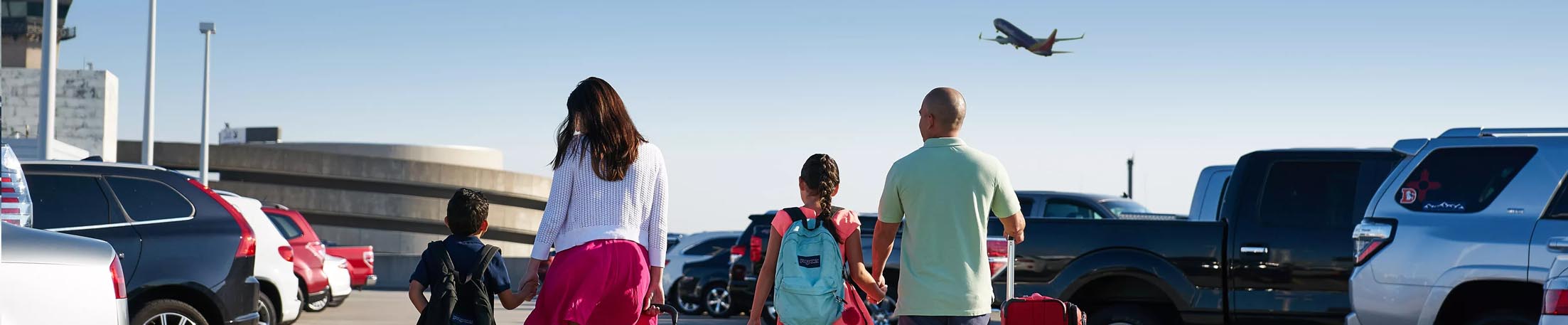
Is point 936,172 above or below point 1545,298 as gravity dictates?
above

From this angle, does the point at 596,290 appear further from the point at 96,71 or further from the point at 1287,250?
the point at 96,71

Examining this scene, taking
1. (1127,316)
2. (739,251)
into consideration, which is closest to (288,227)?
(739,251)

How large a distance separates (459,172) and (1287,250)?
59.8m

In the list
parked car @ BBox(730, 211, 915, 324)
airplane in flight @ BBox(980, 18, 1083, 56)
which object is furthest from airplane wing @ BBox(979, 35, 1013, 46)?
parked car @ BBox(730, 211, 915, 324)

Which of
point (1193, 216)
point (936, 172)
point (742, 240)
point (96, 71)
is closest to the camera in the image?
point (936, 172)

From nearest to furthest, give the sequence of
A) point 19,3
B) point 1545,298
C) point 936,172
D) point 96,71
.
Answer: point 936,172 → point 1545,298 → point 96,71 → point 19,3

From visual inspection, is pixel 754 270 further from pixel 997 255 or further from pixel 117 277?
pixel 117 277

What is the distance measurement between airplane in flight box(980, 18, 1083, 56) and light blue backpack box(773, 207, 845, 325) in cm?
4484

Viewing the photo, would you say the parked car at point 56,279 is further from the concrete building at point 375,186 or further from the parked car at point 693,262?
the concrete building at point 375,186

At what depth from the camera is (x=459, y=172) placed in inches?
2608

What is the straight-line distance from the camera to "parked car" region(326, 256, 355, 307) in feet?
55.9

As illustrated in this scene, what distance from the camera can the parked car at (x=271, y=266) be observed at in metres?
11.4

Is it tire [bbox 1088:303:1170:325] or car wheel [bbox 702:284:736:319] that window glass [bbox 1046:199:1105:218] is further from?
tire [bbox 1088:303:1170:325]

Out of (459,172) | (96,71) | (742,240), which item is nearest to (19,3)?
(459,172)
